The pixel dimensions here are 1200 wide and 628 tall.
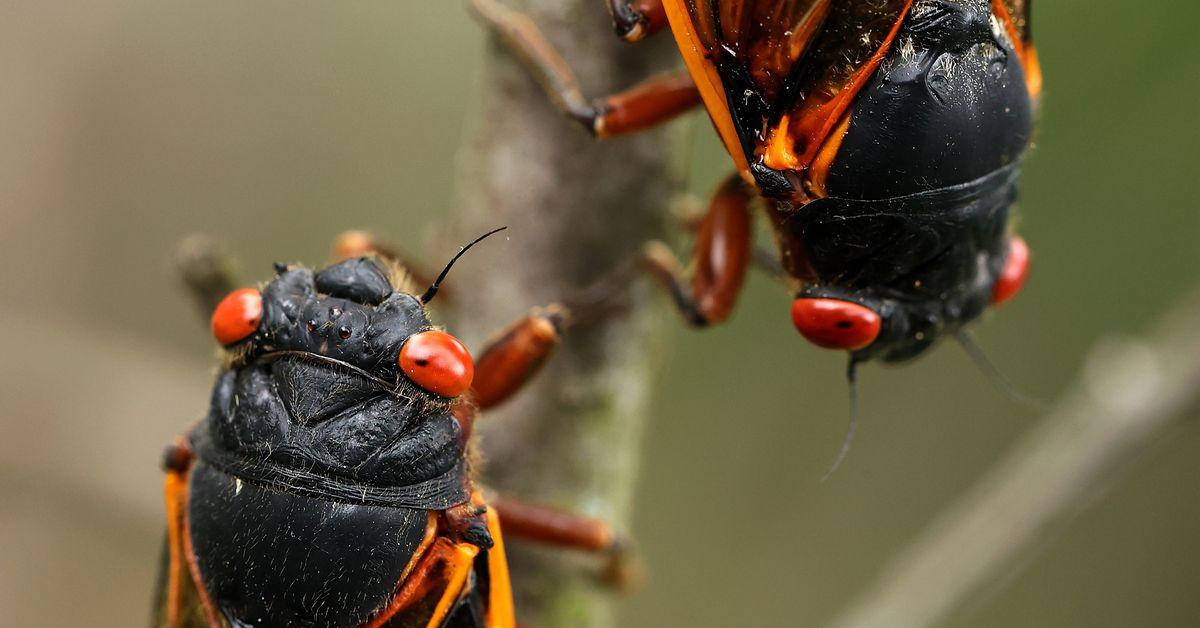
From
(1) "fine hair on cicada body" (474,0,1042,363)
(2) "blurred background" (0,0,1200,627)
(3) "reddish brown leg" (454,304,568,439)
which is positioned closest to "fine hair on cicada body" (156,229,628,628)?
(3) "reddish brown leg" (454,304,568,439)

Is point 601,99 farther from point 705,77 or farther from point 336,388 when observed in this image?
point 336,388

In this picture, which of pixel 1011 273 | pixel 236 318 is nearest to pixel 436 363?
pixel 236 318

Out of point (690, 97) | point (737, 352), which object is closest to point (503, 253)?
point (690, 97)

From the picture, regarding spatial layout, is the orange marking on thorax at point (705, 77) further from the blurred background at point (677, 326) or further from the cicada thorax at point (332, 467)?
the blurred background at point (677, 326)

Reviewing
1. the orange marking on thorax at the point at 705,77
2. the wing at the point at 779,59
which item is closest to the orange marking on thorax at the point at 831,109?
the wing at the point at 779,59

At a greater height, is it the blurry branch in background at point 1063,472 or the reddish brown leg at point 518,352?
the reddish brown leg at point 518,352

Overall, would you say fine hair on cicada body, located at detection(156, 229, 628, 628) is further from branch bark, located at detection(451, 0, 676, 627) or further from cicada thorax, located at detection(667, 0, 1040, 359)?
cicada thorax, located at detection(667, 0, 1040, 359)
